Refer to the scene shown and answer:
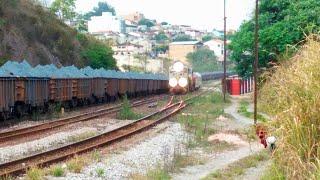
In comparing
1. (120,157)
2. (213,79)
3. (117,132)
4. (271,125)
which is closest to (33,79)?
(117,132)

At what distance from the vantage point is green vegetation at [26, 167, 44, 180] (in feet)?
33.0

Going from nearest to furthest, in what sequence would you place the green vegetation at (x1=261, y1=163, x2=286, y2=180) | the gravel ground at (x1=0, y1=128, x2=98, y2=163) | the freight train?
the green vegetation at (x1=261, y1=163, x2=286, y2=180)
the gravel ground at (x1=0, y1=128, x2=98, y2=163)
the freight train

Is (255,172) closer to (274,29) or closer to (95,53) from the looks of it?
(274,29)

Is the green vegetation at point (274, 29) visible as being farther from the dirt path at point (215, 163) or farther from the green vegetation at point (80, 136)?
the dirt path at point (215, 163)

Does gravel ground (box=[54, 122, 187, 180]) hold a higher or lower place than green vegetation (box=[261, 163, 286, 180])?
lower

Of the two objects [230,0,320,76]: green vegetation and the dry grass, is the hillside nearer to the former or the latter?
[230,0,320,76]: green vegetation

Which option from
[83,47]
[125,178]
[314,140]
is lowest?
[125,178]

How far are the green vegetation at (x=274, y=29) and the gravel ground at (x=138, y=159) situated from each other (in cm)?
1608

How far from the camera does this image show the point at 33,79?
24031 millimetres

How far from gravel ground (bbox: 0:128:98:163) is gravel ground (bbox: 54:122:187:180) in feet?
6.87

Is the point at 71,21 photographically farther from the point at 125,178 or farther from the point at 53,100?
the point at 125,178

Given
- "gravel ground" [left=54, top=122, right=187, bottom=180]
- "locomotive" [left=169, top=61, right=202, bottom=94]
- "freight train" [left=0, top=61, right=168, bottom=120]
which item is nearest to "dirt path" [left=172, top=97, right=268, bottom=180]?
"gravel ground" [left=54, top=122, right=187, bottom=180]

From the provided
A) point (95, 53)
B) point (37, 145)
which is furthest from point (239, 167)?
point (95, 53)

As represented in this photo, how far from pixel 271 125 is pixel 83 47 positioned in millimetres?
49600
